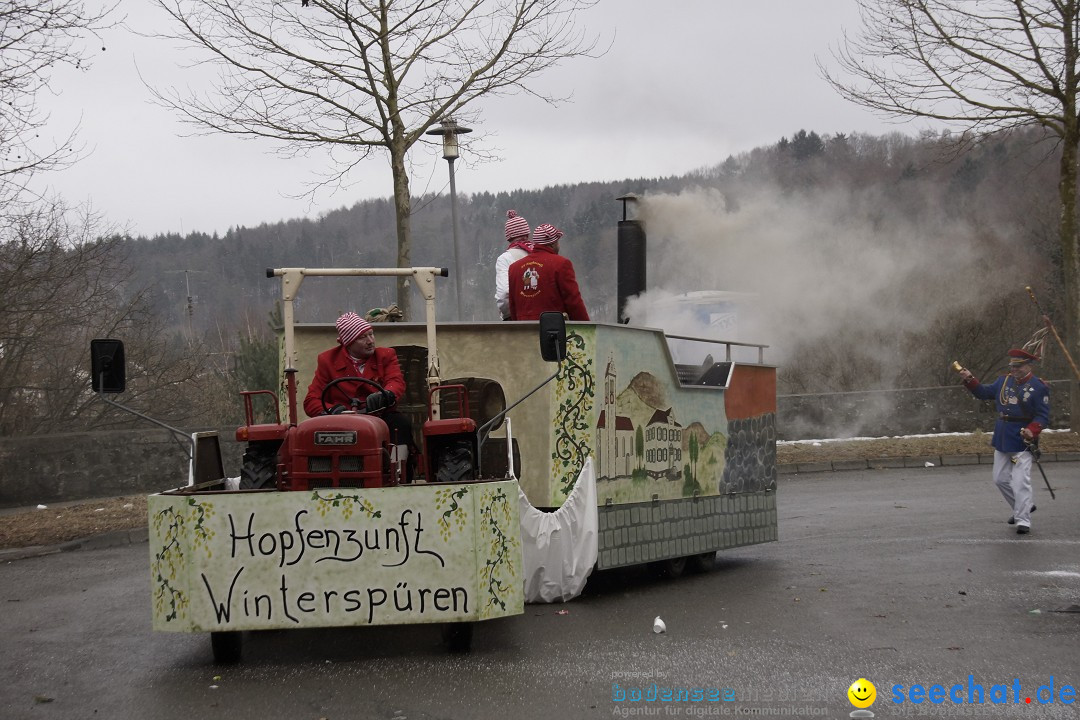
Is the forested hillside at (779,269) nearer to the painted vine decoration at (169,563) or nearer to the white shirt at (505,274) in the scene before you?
the white shirt at (505,274)

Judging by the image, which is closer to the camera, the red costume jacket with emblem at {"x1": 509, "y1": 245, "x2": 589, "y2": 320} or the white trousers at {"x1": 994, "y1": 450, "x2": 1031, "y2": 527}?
the red costume jacket with emblem at {"x1": 509, "y1": 245, "x2": 589, "y2": 320}

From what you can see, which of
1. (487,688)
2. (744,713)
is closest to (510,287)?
(487,688)

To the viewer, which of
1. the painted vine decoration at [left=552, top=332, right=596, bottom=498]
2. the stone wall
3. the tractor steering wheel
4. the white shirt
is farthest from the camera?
the stone wall

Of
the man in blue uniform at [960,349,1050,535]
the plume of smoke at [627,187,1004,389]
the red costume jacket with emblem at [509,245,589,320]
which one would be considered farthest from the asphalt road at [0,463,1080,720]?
the plume of smoke at [627,187,1004,389]

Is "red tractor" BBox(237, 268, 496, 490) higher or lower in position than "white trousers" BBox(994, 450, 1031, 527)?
higher

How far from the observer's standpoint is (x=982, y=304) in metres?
29.0

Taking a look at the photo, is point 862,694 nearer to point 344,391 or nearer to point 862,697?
point 862,697

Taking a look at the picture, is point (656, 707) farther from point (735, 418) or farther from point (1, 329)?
point (1, 329)

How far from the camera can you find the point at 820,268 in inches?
930

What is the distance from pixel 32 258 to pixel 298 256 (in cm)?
3578

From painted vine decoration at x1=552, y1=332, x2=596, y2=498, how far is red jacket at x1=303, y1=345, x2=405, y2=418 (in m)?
1.42

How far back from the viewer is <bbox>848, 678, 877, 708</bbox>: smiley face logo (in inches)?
232

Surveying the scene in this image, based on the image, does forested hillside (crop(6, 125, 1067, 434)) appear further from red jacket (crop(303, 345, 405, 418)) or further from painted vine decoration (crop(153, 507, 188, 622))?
painted vine decoration (crop(153, 507, 188, 622))

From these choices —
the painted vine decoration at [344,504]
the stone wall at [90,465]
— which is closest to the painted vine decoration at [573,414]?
the painted vine decoration at [344,504]
